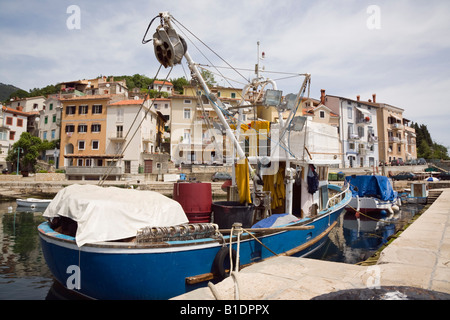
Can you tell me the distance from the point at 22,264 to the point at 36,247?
2.45 meters

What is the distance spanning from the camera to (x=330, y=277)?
4188mm

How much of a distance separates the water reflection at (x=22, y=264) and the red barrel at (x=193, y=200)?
4050 mm

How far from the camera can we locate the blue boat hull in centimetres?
514

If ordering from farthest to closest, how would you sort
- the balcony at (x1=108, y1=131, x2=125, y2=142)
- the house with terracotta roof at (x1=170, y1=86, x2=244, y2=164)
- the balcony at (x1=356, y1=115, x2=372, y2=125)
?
the balcony at (x1=356, y1=115, x2=372, y2=125) < the house with terracotta roof at (x1=170, y1=86, x2=244, y2=164) < the balcony at (x1=108, y1=131, x2=125, y2=142)

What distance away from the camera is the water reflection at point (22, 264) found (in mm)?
7223

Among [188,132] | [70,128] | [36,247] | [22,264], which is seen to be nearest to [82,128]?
→ [70,128]

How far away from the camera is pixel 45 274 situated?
28.0ft

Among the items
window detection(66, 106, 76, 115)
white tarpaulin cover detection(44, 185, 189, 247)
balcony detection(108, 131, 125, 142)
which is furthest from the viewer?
window detection(66, 106, 76, 115)

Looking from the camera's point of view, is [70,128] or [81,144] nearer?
[81,144]

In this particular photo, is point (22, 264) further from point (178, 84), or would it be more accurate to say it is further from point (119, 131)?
point (178, 84)

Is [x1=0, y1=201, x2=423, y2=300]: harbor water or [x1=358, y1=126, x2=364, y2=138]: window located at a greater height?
[x1=358, y1=126, x2=364, y2=138]: window

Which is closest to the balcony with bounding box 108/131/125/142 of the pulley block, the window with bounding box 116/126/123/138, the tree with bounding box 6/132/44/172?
the window with bounding box 116/126/123/138

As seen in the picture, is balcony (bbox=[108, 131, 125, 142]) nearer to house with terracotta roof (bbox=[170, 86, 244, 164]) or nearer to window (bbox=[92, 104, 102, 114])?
window (bbox=[92, 104, 102, 114])
